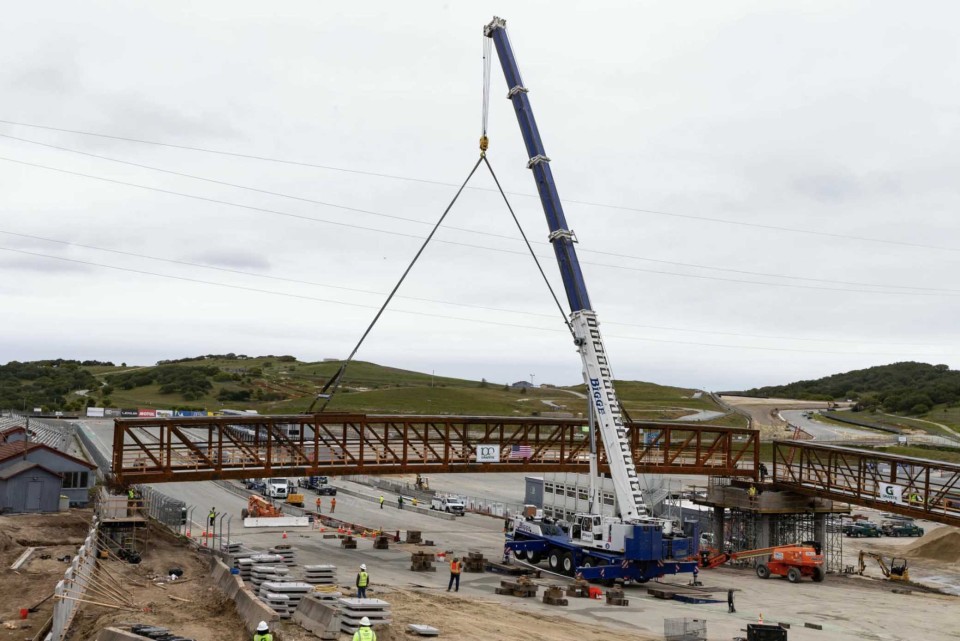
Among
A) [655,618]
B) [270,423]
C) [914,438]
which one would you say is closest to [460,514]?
[270,423]

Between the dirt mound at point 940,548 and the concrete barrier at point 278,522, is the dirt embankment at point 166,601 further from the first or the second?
the dirt mound at point 940,548

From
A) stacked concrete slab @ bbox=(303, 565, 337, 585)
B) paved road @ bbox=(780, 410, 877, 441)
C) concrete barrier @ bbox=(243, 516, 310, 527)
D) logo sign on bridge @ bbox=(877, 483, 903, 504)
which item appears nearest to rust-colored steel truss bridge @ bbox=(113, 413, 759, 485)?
logo sign on bridge @ bbox=(877, 483, 903, 504)

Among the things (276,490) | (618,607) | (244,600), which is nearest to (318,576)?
(244,600)

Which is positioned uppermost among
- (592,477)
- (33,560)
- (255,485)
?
(592,477)

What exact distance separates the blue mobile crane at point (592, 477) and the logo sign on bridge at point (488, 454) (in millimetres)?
6424

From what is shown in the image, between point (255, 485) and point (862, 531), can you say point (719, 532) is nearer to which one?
point (862, 531)

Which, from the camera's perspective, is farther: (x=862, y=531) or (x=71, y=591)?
(x=862, y=531)

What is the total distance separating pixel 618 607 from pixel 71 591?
19.7 m

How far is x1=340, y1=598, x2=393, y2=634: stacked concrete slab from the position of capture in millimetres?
24078

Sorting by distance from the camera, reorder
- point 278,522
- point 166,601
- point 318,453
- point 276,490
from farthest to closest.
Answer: point 276,490 → point 278,522 → point 318,453 → point 166,601

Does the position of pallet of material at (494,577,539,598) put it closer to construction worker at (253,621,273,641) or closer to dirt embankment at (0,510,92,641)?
dirt embankment at (0,510,92,641)

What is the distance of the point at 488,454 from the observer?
5147 cm

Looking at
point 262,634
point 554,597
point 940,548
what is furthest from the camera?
point 940,548

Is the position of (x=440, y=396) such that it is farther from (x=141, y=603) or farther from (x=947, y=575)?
(x=141, y=603)
